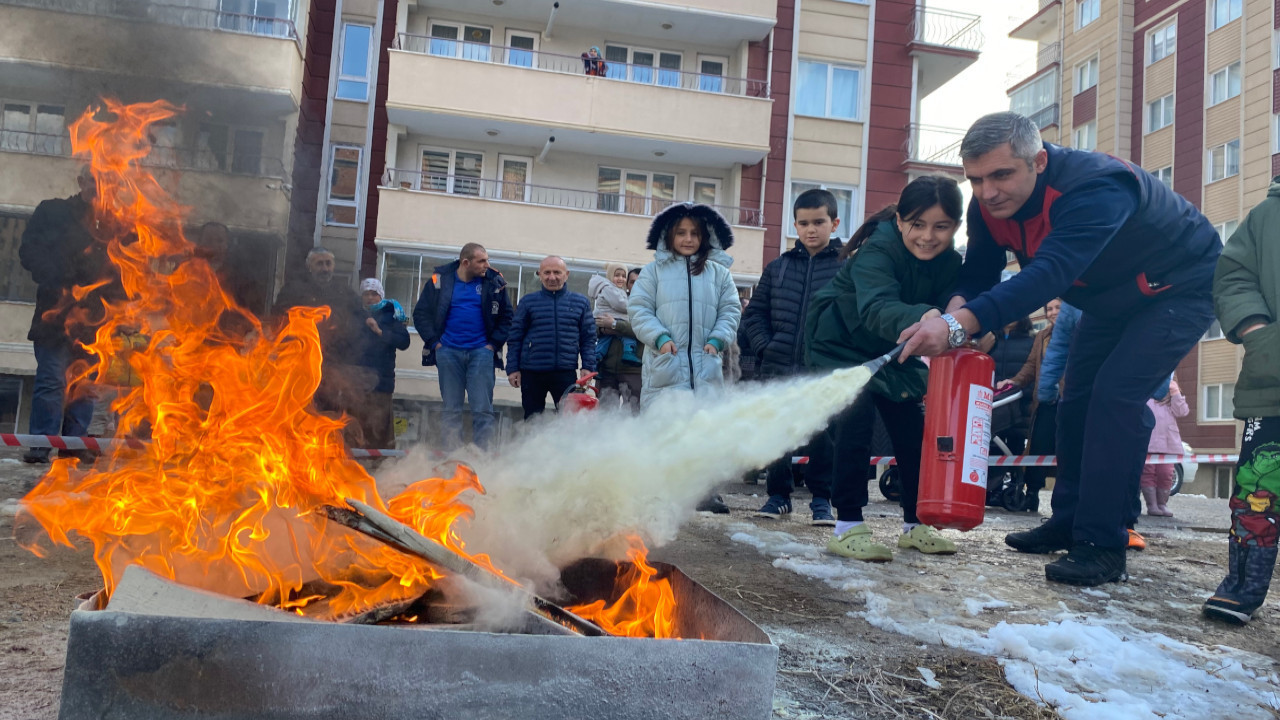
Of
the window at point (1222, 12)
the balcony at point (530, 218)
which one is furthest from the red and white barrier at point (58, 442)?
the window at point (1222, 12)

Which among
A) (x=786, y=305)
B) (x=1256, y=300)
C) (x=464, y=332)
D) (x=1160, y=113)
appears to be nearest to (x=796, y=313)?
(x=786, y=305)

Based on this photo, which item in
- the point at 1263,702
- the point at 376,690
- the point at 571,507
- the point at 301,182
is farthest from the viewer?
the point at 301,182

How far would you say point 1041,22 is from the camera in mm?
36375

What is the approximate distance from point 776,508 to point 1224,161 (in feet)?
86.9

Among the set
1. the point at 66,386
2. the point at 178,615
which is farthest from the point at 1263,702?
the point at 66,386

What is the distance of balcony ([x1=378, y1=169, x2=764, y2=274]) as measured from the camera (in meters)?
17.7

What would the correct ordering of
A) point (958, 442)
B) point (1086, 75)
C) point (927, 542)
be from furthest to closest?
point (1086, 75)
point (927, 542)
point (958, 442)

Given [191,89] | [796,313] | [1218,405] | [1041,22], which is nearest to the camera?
[191,89]

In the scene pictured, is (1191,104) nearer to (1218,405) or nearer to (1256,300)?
(1218,405)

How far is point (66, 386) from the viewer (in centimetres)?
689

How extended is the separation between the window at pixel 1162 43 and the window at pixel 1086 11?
3.09m

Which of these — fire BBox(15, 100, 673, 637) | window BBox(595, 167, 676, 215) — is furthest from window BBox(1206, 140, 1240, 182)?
fire BBox(15, 100, 673, 637)

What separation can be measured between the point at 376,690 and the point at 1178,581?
4.37 meters

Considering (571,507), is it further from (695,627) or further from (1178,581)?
(1178,581)
